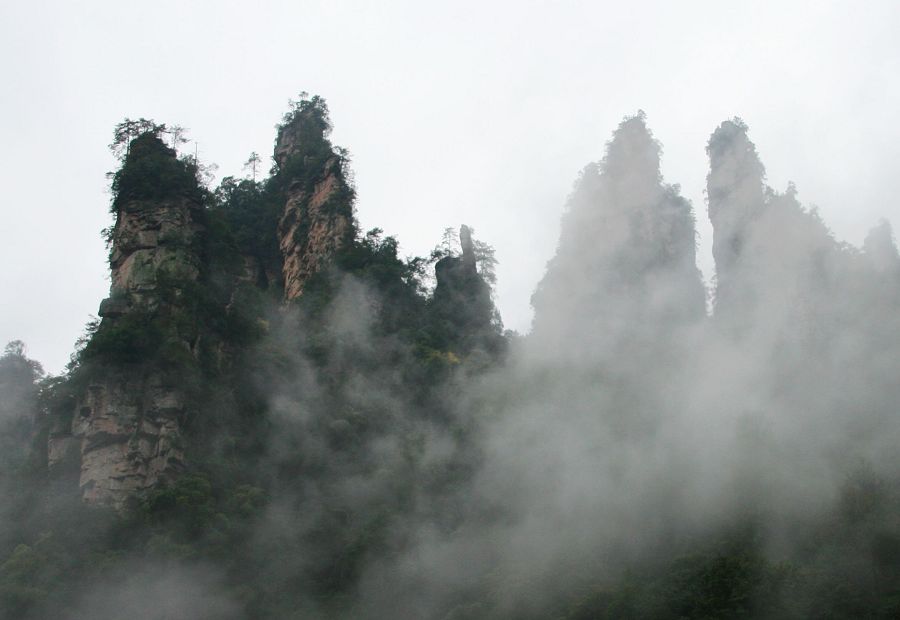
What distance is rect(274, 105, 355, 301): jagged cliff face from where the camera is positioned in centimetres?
4897

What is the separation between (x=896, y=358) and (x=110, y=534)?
26968 mm

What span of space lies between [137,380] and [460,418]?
469 inches

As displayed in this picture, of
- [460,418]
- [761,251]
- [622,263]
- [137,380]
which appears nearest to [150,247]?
[137,380]

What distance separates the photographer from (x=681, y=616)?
27.0 m

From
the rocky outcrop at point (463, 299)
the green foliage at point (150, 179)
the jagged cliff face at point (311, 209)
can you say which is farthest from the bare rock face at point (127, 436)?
the rocky outcrop at point (463, 299)

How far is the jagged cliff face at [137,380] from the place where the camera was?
35.6m

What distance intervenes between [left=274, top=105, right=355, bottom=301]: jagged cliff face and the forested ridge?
0.16 meters

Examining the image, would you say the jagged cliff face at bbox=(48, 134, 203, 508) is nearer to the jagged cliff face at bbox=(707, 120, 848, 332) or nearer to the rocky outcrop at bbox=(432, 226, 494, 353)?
the rocky outcrop at bbox=(432, 226, 494, 353)

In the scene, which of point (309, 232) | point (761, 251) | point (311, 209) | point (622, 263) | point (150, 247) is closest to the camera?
point (150, 247)

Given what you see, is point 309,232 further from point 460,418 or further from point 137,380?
point 137,380

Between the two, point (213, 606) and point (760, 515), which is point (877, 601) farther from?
point (213, 606)

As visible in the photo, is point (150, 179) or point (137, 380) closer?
point (137, 380)

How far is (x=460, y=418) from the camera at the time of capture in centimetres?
4175

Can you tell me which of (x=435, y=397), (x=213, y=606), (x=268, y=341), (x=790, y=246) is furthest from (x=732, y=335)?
(x=213, y=606)
